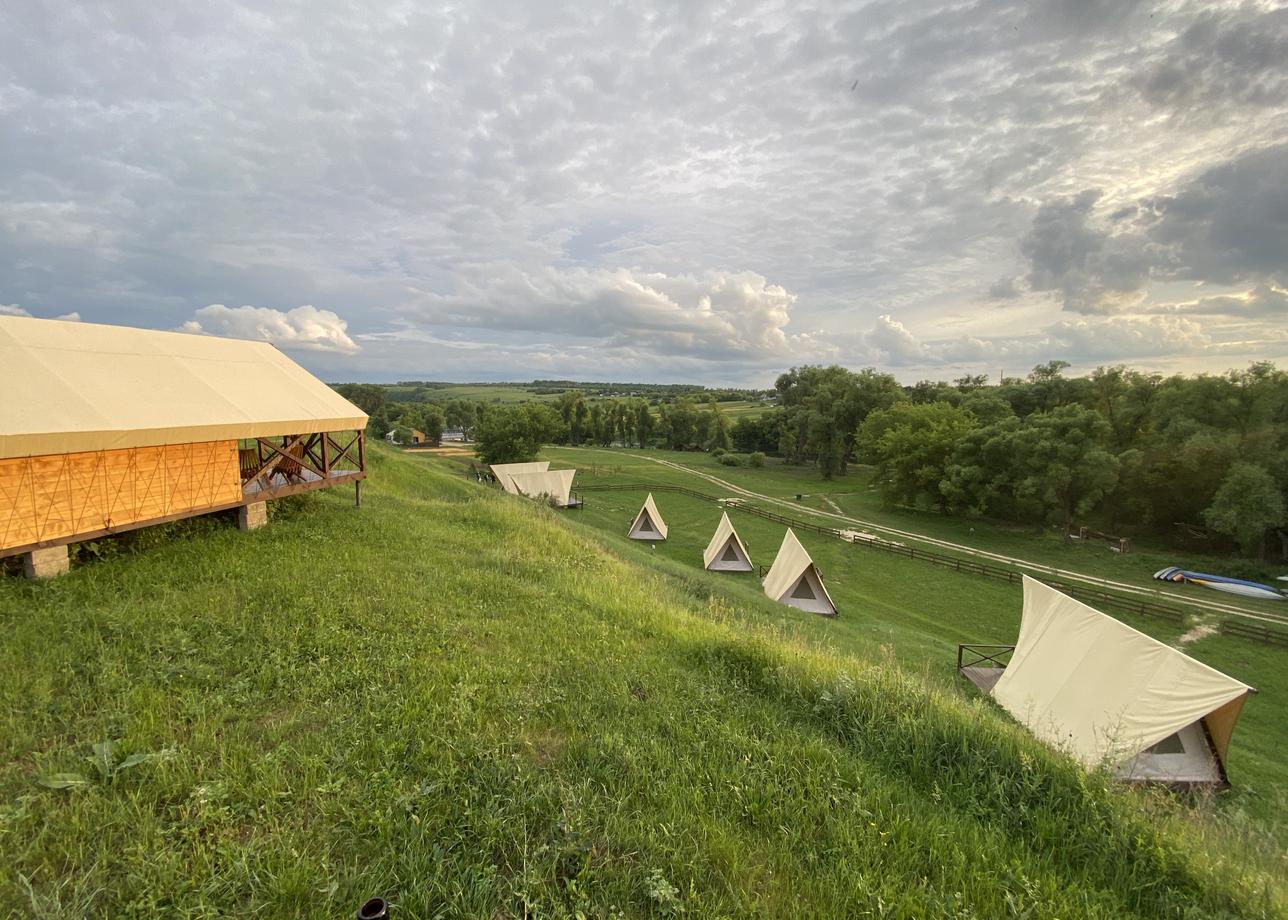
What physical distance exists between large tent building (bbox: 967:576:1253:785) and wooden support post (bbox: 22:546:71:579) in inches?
640

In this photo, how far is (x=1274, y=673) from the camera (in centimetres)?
1684

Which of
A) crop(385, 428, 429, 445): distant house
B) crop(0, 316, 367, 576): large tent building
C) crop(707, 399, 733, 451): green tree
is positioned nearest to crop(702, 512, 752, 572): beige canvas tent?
crop(0, 316, 367, 576): large tent building

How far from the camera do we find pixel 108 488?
8961mm

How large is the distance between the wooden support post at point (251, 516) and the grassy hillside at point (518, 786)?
4.01m

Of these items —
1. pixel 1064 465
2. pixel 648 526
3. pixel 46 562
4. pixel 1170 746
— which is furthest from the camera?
pixel 1064 465

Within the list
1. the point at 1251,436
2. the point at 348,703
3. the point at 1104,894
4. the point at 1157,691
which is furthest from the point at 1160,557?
the point at 348,703

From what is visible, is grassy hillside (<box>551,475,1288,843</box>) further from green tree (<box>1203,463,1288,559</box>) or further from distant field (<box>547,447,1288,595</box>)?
green tree (<box>1203,463,1288,559</box>)

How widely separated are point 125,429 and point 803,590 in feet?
66.8

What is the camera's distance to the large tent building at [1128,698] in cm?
970

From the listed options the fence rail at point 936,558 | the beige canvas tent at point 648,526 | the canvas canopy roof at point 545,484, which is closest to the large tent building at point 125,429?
the beige canvas tent at point 648,526

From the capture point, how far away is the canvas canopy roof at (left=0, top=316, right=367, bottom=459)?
8.02 meters

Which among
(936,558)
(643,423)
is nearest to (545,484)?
(936,558)

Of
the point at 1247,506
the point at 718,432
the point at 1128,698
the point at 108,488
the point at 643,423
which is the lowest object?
the point at 1128,698

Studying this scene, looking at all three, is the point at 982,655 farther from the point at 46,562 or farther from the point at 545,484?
the point at 545,484
